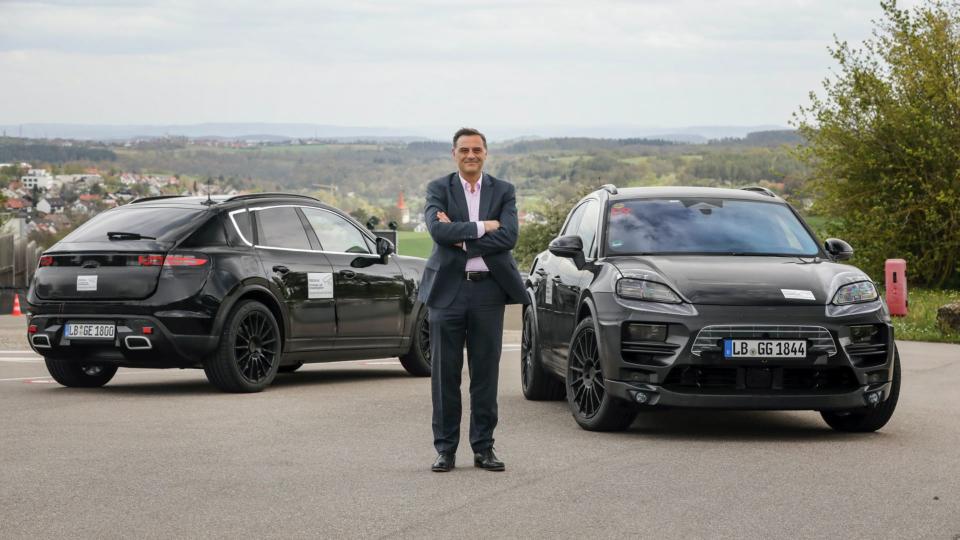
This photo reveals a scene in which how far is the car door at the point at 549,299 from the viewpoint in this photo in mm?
11617

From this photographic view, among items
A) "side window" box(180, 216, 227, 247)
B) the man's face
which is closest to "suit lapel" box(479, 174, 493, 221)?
the man's face

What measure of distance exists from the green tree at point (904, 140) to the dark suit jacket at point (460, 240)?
32572 millimetres

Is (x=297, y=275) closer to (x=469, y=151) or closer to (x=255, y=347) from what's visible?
(x=255, y=347)

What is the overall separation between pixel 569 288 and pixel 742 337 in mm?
1791

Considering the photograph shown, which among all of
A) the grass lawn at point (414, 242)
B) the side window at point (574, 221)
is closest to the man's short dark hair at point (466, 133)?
the side window at point (574, 221)

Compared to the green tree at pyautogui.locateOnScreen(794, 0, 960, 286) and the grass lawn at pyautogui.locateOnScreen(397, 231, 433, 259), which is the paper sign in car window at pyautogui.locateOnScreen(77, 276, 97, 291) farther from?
the grass lawn at pyautogui.locateOnScreen(397, 231, 433, 259)

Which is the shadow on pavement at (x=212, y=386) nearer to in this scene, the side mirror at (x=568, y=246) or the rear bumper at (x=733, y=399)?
the side mirror at (x=568, y=246)

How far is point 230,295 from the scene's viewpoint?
12.8m

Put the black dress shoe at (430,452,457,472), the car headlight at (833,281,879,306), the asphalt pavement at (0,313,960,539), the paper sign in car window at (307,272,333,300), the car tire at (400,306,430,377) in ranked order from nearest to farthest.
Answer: the asphalt pavement at (0,313,960,539)
the black dress shoe at (430,452,457,472)
the car headlight at (833,281,879,306)
the paper sign in car window at (307,272,333,300)
the car tire at (400,306,430,377)

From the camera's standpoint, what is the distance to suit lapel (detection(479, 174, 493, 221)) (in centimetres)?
857

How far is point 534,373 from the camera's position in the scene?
12.4m

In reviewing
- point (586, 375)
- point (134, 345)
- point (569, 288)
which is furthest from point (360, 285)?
point (586, 375)

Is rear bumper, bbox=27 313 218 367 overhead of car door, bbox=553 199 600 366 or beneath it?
beneath

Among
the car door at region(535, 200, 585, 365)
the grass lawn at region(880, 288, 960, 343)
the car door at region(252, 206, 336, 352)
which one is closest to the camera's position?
the car door at region(535, 200, 585, 365)
